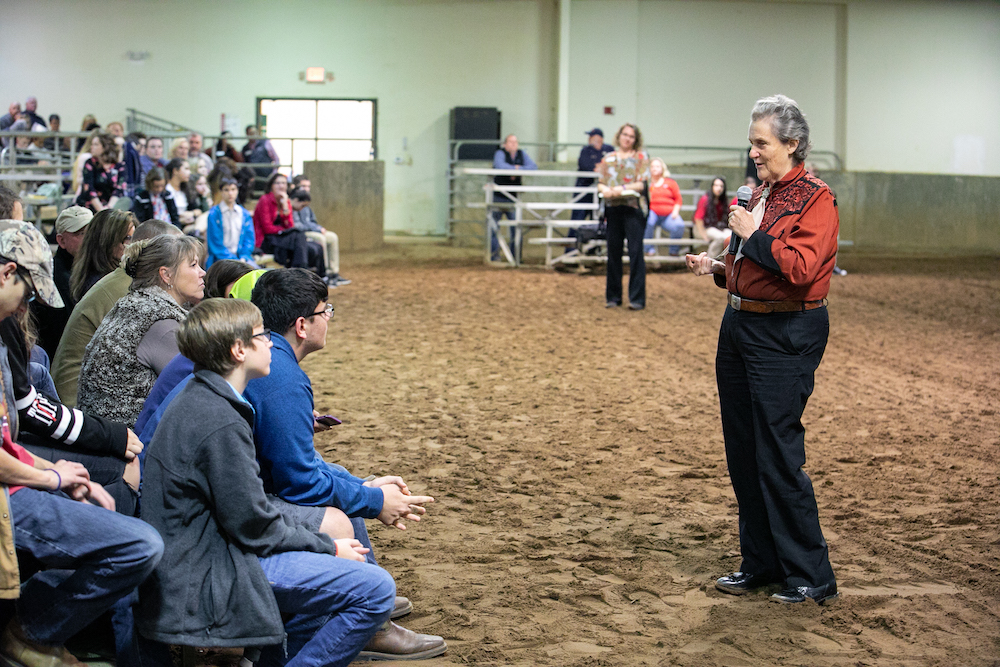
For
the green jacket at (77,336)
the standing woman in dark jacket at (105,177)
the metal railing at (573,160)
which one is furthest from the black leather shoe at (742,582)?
the metal railing at (573,160)

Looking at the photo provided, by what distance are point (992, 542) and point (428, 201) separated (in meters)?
17.3

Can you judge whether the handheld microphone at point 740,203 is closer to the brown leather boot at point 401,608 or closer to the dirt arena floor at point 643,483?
the dirt arena floor at point 643,483

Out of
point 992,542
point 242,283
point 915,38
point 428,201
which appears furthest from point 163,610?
point 915,38

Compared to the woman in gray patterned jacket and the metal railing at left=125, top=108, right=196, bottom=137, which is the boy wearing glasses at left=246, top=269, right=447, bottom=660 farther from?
the metal railing at left=125, top=108, right=196, bottom=137

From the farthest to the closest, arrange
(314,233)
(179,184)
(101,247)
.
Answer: (314,233) → (179,184) → (101,247)

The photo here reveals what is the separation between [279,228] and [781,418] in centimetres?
863

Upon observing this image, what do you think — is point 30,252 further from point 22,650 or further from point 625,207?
point 625,207

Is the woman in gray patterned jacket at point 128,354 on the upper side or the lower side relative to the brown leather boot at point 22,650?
upper

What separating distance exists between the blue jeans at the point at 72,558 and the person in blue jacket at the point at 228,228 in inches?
268

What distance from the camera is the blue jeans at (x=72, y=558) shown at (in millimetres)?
2307

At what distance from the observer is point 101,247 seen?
4.25 m

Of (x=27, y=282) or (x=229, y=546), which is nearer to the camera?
(x=229, y=546)

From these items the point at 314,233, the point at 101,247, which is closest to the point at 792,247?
the point at 101,247

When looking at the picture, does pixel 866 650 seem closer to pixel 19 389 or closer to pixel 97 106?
pixel 19 389
